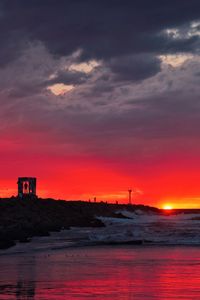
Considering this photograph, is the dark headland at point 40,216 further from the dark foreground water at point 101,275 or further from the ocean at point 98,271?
the dark foreground water at point 101,275

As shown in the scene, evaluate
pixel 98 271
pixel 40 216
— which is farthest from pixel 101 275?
pixel 40 216

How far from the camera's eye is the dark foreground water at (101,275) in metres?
22.6

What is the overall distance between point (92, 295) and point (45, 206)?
83.3 metres

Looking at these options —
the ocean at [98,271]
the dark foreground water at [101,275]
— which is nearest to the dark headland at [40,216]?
the ocean at [98,271]

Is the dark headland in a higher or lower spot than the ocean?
higher

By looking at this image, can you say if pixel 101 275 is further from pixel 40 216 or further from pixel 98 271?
pixel 40 216

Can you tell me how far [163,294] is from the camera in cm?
2228

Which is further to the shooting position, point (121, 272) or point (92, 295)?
point (121, 272)

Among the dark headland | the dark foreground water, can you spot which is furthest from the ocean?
the dark headland

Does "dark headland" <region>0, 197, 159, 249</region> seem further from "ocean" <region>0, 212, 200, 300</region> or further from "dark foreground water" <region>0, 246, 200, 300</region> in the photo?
"dark foreground water" <region>0, 246, 200, 300</region>

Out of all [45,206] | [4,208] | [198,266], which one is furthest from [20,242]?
[45,206]

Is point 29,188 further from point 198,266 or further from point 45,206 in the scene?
point 198,266

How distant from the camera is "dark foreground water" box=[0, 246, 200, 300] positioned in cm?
2262

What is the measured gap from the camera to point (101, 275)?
28.0 meters
